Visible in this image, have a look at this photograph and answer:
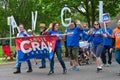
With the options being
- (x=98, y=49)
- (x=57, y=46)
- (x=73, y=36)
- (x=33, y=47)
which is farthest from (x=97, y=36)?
(x=33, y=47)

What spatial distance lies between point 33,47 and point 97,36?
7.64 ft

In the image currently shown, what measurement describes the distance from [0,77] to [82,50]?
514 centimetres

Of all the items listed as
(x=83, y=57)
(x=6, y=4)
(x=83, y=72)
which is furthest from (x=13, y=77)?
(x=6, y=4)

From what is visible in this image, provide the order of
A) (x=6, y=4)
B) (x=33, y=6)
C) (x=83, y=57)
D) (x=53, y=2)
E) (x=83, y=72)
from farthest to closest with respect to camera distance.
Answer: (x=6, y=4)
(x=33, y=6)
(x=53, y=2)
(x=83, y=57)
(x=83, y=72)

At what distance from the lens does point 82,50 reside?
17.9 meters

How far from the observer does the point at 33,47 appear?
47.5 ft

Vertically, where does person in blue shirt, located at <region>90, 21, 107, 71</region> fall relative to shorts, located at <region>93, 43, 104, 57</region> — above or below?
above

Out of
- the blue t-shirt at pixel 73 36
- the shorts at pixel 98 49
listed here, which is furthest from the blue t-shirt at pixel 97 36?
the blue t-shirt at pixel 73 36

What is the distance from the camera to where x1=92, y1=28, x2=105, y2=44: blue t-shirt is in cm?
1465

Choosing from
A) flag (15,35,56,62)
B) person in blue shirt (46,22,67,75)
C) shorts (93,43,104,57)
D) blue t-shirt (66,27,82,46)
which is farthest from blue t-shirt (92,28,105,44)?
flag (15,35,56,62)

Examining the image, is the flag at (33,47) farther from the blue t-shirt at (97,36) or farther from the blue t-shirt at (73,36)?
the blue t-shirt at (97,36)

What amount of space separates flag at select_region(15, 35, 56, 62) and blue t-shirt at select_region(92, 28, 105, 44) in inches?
64.1

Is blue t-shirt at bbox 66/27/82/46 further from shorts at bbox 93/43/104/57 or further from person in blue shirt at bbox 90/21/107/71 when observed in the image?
shorts at bbox 93/43/104/57

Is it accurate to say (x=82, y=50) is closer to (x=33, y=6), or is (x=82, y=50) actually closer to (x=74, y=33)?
(x=74, y=33)
